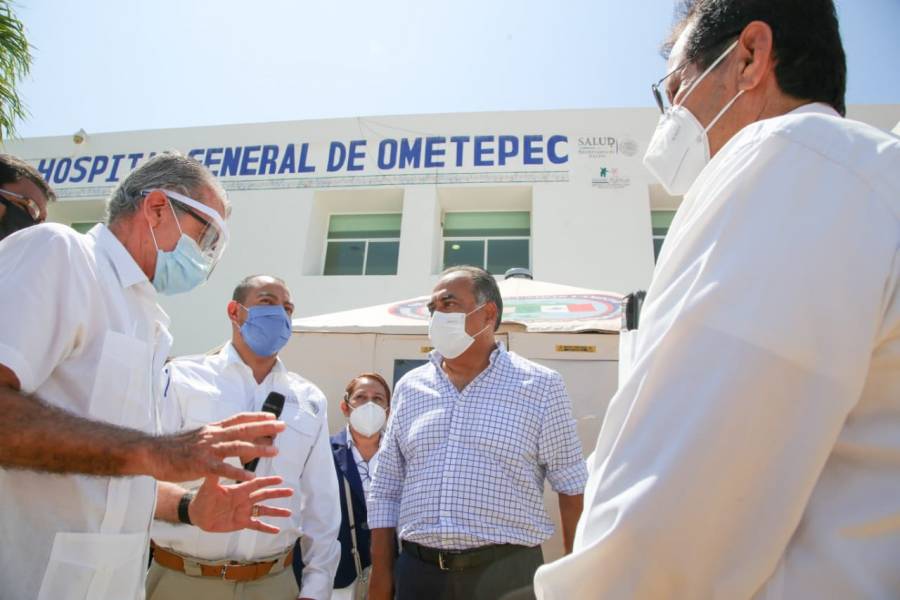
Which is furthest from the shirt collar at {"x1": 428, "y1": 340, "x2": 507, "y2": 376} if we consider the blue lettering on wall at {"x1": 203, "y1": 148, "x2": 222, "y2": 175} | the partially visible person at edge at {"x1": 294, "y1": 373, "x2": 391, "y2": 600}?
the blue lettering on wall at {"x1": 203, "y1": 148, "x2": 222, "y2": 175}

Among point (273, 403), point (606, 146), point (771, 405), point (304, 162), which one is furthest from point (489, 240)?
point (771, 405)

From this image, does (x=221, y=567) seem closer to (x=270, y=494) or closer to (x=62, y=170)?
(x=270, y=494)

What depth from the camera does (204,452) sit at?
129cm

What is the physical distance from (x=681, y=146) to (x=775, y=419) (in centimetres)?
88

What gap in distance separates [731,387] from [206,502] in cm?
173

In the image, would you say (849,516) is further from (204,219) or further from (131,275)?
(204,219)

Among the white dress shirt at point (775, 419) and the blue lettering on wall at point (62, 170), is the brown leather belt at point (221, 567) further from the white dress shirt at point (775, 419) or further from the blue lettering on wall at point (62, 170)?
the blue lettering on wall at point (62, 170)

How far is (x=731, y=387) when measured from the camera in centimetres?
61

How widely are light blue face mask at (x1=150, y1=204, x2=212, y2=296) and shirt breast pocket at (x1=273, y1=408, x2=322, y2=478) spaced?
1.02m

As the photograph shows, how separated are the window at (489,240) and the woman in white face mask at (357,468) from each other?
568 centimetres

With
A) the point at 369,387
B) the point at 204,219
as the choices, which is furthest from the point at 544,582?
the point at 369,387

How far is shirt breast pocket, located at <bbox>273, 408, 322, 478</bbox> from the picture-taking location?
2.72m

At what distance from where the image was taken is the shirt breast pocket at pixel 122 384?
4.87ft

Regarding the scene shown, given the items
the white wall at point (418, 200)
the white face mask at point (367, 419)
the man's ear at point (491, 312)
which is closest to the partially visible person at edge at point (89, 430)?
the man's ear at point (491, 312)
